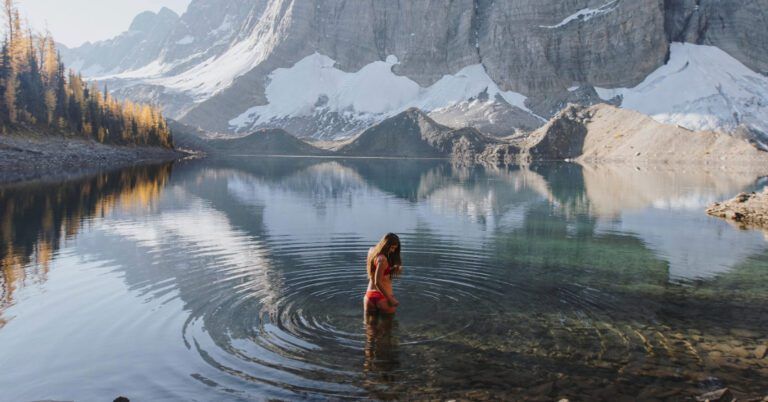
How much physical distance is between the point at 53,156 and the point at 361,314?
98.4 meters

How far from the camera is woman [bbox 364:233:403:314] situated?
17.1 meters

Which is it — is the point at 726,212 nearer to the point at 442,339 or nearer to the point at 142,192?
the point at 442,339

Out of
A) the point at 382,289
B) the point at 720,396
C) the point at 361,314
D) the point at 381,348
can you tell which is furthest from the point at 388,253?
the point at 720,396

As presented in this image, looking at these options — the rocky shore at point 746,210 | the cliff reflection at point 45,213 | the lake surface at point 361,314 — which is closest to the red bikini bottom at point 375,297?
the lake surface at point 361,314

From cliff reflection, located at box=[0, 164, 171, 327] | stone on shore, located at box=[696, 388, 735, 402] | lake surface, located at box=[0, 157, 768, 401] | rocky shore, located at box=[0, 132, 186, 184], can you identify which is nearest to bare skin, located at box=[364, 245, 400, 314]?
lake surface, located at box=[0, 157, 768, 401]

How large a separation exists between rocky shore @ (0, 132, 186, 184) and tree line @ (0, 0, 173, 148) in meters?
5.48

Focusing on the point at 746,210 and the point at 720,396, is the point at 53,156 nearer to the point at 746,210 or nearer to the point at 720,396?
the point at 746,210

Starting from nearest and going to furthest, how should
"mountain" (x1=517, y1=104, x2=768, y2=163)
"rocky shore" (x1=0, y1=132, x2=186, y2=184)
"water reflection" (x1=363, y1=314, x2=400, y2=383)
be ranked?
1. "water reflection" (x1=363, y1=314, x2=400, y2=383)
2. "rocky shore" (x1=0, y1=132, x2=186, y2=184)
3. "mountain" (x1=517, y1=104, x2=768, y2=163)

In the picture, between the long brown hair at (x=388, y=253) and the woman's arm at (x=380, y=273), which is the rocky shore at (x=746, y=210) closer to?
the long brown hair at (x=388, y=253)

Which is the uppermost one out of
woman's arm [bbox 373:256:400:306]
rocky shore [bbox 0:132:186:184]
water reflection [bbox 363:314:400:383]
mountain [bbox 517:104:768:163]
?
mountain [bbox 517:104:768:163]

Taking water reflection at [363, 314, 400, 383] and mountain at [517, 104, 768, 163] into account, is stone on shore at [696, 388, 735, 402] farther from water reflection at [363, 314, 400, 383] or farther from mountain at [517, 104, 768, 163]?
mountain at [517, 104, 768, 163]

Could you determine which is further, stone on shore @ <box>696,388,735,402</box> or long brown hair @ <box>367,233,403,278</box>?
long brown hair @ <box>367,233,403,278</box>

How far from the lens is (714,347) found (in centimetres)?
1570

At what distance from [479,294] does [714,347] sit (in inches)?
302
